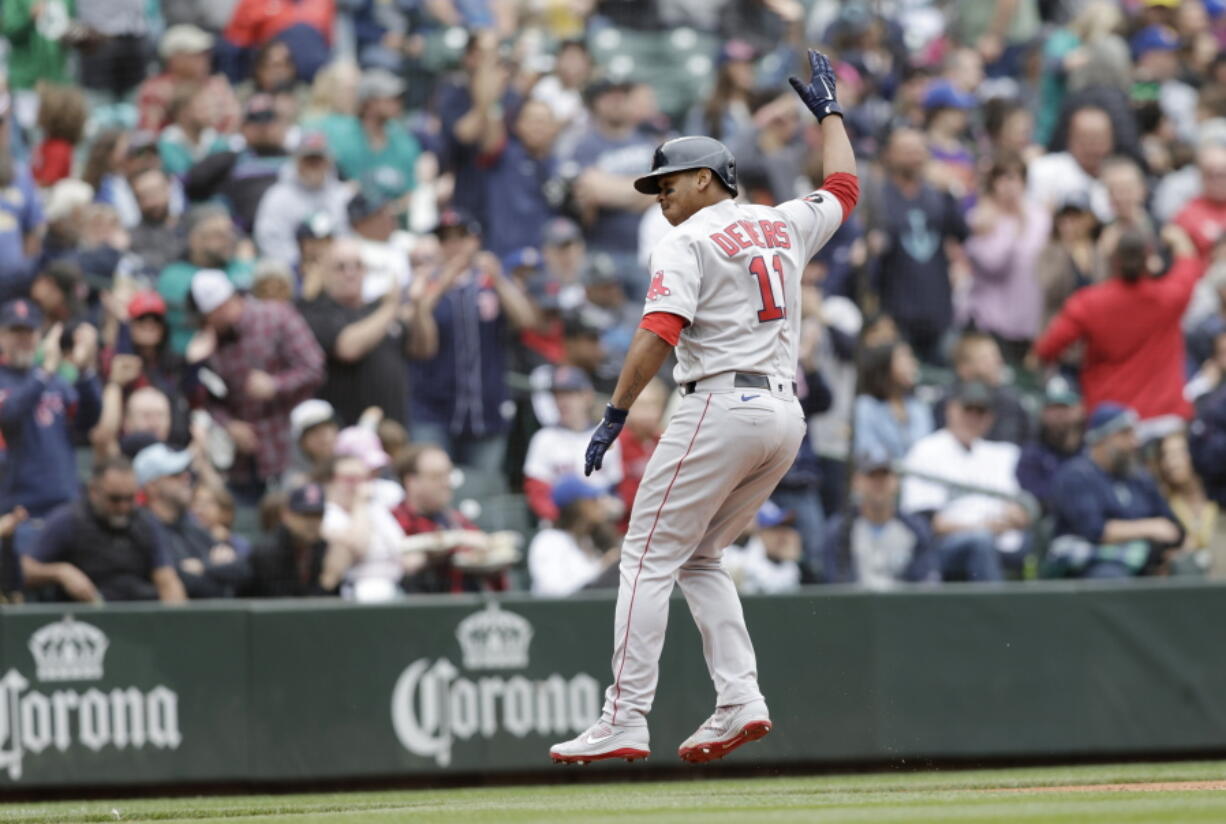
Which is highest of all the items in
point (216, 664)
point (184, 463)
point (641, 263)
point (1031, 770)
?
point (641, 263)

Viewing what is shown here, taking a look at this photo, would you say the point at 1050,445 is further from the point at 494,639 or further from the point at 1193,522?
the point at 494,639

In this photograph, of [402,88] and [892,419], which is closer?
[892,419]

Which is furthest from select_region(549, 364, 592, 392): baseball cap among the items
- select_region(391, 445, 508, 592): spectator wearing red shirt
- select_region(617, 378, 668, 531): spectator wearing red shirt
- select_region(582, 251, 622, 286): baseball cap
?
select_region(582, 251, 622, 286): baseball cap

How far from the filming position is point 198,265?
10492mm

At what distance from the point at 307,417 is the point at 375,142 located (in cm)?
273

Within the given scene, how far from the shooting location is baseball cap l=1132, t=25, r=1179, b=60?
13938 mm

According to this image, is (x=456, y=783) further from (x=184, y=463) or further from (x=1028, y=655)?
(x=1028, y=655)

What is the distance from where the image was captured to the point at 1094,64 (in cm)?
1346

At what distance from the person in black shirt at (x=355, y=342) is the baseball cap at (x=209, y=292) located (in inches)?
17.1

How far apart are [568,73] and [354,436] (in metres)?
3.96

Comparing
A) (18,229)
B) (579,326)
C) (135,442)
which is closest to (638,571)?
(135,442)

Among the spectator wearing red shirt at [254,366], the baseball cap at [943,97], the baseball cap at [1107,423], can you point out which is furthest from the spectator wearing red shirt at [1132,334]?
the spectator wearing red shirt at [254,366]

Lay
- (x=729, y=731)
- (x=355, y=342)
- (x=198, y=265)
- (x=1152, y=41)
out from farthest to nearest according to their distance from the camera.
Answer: (x=1152, y=41), (x=198, y=265), (x=355, y=342), (x=729, y=731)

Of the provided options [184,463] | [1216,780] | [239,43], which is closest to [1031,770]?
[1216,780]
